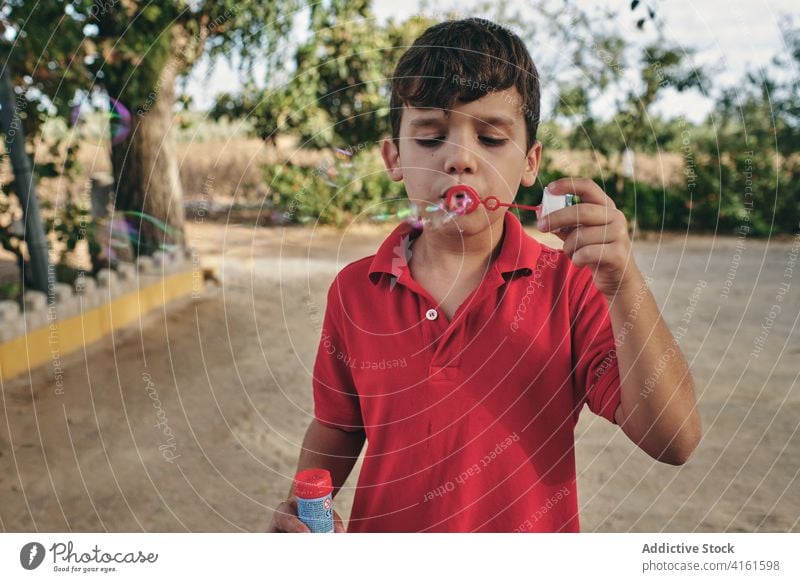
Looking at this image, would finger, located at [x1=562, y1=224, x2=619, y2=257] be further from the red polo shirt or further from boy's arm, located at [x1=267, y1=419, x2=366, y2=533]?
boy's arm, located at [x1=267, y1=419, x2=366, y2=533]

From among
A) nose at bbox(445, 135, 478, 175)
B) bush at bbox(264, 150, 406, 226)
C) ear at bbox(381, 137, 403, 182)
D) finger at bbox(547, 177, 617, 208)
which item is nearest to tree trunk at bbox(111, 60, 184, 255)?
bush at bbox(264, 150, 406, 226)

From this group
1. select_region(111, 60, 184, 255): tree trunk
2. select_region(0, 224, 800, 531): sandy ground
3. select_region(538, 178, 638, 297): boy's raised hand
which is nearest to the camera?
select_region(538, 178, 638, 297): boy's raised hand

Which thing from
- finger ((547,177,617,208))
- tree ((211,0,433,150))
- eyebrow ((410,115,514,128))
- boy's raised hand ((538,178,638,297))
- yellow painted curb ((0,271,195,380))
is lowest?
yellow painted curb ((0,271,195,380))

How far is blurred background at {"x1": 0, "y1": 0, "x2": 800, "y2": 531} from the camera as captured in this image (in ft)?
6.68

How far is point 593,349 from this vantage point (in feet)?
2.90

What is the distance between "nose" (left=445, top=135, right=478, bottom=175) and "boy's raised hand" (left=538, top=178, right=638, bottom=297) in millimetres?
137

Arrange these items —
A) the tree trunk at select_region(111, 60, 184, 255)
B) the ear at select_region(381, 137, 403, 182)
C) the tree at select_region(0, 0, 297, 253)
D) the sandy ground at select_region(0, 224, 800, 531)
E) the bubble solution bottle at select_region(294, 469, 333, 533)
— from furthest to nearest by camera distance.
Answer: the tree trunk at select_region(111, 60, 184, 255) < the tree at select_region(0, 0, 297, 253) < the sandy ground at select_region(0, 224, 800, 531) < the ear at select_region(381, 137, 403, 182) < the bubble solution bottle at select_region(294, 469, 333, 533)

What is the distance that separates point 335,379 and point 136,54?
249 centimetres

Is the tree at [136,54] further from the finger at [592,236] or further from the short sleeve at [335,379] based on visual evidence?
the finger at [592,236]

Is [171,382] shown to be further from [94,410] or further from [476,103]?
[476,103]

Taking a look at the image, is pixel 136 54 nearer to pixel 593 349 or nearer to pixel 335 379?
pixel 335 379

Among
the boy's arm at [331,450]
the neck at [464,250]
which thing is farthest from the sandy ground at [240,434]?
the neck at [464,250]

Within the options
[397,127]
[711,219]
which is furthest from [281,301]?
[711,219]

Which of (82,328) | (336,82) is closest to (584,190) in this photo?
(82,328)
